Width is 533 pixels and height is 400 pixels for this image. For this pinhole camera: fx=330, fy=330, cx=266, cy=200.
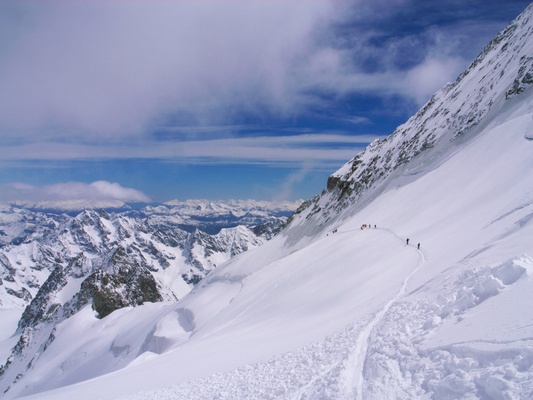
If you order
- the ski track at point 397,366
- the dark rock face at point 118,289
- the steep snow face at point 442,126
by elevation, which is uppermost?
the dark rock face at point 118,289

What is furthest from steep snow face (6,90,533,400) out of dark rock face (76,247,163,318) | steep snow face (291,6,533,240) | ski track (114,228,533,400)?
dark rock face (76,247,163,318)

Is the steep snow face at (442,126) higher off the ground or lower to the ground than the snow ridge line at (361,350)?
higher

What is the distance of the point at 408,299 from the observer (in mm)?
14469

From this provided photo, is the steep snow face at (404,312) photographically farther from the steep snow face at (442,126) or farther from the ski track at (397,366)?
the steep snow face at (442,126)

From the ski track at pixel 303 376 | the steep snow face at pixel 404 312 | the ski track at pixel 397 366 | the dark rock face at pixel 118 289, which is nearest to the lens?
the ski track at pixel 397 366

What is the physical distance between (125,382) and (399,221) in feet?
113

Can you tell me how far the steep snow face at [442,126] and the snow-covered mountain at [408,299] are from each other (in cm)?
41

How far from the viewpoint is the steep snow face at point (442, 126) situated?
48562mm

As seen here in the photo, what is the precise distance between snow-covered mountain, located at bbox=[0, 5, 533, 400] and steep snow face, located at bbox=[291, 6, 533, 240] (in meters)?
0.41

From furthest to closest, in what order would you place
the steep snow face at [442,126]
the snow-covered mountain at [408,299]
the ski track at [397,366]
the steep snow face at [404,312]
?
the steep snow face at [442,126] < the snow-covered mountain at [408,299] < the steep snow face at [404,312] < the ski track at [397,366]

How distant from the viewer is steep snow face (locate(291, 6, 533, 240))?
48.6m

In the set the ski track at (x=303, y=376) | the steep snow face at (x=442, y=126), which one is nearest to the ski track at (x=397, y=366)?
the ski track at (x=303, y=376)

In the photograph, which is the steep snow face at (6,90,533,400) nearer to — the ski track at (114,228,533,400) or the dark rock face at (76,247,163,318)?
the ski track at (114,228,533,400)

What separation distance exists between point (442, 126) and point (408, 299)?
184ft
